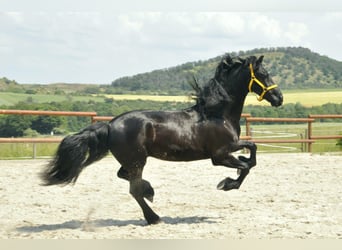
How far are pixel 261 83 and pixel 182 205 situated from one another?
2012 millimetres

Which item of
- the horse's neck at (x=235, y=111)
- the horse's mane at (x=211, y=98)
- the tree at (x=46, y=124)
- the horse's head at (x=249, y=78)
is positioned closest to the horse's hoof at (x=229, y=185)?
the horse's neck at (x=235, y=111)

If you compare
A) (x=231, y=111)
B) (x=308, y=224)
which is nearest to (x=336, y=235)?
(x=308, y=224)

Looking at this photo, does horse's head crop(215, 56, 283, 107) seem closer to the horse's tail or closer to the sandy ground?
the sandy ground

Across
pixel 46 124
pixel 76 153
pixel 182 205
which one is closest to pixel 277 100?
pixel 182 205

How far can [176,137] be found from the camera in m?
5.58

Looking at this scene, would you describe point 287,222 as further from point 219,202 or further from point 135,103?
point 135,103

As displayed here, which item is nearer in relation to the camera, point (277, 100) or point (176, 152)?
point (176, 152)

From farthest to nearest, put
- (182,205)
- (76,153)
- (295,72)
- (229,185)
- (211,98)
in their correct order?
(295,72), (182,205), (211,98), (229,185), (76,153)

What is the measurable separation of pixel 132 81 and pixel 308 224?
1492 inches

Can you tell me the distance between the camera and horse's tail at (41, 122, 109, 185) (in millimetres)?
5652

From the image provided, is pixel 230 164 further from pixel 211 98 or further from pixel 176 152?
pixel 211 98

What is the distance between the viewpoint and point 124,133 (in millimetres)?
5469

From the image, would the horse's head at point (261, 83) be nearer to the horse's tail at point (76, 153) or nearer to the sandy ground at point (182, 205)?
the sandy ground at point (182, 205)

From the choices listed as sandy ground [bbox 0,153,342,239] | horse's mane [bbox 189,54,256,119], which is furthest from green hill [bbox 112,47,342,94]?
horse's mane [bbox 189,54,256,119]
